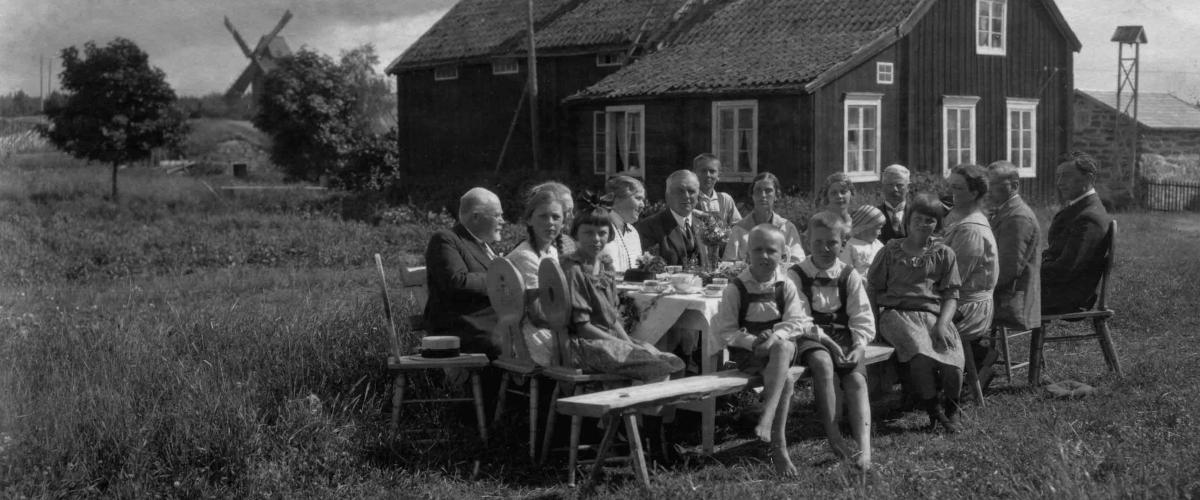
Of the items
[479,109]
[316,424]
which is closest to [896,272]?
[316,424]

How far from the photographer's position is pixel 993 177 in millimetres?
7871

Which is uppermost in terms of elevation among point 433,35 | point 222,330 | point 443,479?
point 433,35

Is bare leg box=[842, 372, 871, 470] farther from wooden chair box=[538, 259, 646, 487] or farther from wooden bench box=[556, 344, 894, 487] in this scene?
wooden chair box=[538, 259, 646, 487]

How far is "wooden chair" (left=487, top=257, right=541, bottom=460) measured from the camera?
6.23 m

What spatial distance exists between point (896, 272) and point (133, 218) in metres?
18.5

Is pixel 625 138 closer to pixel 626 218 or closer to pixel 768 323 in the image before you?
pixel 626 218

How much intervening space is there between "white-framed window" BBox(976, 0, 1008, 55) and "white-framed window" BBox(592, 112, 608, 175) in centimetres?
732

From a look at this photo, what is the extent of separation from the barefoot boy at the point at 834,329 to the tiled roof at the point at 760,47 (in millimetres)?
13385

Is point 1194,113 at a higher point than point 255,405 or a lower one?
higher

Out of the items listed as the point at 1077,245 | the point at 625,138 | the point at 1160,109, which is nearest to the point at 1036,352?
the point at 1077,245

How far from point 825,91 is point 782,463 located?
48.8 ft

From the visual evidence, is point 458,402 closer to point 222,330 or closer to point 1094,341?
point 222,330

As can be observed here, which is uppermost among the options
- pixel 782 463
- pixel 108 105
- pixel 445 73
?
pixel 445 73

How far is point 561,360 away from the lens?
6.23 m
